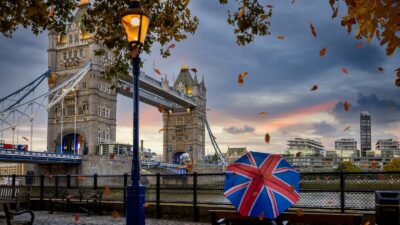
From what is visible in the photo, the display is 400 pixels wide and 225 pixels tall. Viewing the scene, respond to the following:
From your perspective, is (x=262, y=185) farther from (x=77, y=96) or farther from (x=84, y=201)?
(x=77, y=96)

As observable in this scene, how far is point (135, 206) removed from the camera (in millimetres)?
6441

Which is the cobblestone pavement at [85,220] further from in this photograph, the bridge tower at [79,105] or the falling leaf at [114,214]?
the bridge tower at [79,105]

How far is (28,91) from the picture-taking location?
6775cm

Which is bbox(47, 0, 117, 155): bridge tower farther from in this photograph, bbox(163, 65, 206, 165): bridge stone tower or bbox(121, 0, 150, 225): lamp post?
bbox(121, 0, 150, 225): lamp post

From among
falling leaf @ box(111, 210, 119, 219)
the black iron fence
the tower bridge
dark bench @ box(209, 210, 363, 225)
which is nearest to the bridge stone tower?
the tower bridge

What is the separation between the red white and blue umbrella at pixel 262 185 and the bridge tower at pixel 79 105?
5999 cm

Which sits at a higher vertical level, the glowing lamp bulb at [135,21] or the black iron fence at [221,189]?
the glowing lamp bulb at [135,21]

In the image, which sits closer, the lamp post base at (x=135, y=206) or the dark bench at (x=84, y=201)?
the lamp post base at (x=135, y=206)

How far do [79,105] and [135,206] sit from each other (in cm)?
6366

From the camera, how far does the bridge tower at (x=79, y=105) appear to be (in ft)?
215

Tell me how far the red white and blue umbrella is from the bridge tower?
59987mm

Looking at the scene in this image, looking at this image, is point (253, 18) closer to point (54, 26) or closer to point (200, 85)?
point (54, 26)

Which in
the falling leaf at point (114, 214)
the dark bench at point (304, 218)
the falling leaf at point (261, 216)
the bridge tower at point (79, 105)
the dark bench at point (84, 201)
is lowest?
the falling leaf at point (114, 214)

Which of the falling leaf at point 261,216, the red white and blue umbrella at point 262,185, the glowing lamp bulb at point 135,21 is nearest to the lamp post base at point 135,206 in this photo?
the red white and blue umbrella at point 262,185
